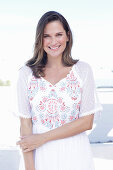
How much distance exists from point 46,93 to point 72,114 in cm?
16

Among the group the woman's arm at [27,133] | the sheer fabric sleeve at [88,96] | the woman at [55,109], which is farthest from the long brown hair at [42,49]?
the woman's arm at [27,133]

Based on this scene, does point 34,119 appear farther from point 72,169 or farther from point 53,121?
point 72,169

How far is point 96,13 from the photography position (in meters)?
13.6

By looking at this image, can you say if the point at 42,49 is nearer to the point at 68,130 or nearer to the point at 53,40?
the point at 53,40

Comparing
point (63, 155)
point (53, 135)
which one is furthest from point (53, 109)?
point (63, 155)

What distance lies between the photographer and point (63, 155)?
1.41 meters

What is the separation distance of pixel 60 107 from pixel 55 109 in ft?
0.08

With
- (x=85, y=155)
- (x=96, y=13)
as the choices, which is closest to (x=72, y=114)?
(x=85, y=155)

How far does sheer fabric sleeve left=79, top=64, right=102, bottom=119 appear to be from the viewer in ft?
4.57

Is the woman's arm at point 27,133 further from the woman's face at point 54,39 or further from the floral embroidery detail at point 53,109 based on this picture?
the woman's face at point 54,39

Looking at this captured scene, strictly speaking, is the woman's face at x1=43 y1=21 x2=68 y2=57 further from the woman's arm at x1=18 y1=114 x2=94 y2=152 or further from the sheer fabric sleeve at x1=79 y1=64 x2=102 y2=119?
the woman's arm at x1=18 y1=114 x2=94 y2=152

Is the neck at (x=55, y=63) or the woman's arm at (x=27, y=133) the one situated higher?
the neck at (x=55, y=63)

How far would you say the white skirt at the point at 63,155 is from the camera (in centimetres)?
141

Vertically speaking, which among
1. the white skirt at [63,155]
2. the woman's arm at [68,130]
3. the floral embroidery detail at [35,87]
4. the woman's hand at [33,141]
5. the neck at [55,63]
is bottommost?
the white skirt at [63,155]
